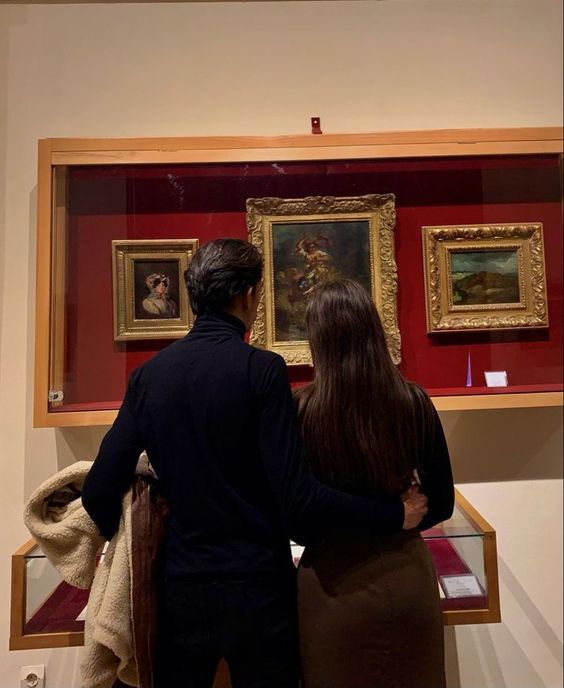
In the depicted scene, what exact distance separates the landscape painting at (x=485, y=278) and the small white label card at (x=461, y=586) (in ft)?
2.30

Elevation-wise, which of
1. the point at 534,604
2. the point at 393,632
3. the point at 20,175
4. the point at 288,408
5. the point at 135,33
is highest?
the point at 135,33

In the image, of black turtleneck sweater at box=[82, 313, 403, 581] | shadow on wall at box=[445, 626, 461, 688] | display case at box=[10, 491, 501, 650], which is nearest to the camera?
black turtleneck sweater at box=[82, 313, 403, 581]

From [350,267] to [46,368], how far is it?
833 millimetres

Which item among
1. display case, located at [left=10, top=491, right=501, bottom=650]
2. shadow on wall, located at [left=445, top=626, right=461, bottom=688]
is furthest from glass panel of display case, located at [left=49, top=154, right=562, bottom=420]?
shadow on wall, located at [left=445, top=626, right=461, bottom=688]

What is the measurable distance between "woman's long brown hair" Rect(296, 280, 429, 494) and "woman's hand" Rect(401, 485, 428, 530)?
0.07 feet

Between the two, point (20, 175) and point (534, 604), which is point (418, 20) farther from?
point (534, 604)

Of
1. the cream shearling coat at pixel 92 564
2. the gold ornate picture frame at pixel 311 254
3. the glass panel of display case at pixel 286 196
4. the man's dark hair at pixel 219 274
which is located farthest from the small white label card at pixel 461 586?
the man's dark hair at pixel 219 274

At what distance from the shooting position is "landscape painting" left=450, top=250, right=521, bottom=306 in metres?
1.40

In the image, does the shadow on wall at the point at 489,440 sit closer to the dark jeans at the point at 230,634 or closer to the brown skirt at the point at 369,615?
the brown skirt at the point at 369,615

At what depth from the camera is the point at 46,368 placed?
1263 millimetres

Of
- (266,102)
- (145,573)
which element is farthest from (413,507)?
(266,102)

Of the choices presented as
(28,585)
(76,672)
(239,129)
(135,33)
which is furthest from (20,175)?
(76,672)

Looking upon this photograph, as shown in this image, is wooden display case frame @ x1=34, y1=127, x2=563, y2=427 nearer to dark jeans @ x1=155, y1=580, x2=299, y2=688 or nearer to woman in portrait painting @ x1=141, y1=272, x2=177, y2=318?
woman in portrait painting @ x1=141, y1=272, x2=177, y2=318

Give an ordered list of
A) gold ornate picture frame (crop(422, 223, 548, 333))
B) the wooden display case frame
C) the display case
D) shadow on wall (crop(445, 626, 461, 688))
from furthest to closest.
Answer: shadow on wall (crop(445, 626, 461, 688))
gold ornate picture frame (crop(422, 223, 548, 333))
the wooden display case frame
the display case
